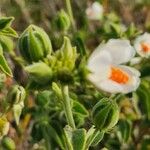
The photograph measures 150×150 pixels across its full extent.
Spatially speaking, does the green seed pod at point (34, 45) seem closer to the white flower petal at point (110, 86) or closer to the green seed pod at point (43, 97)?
the white flower petal at point (110, 86)

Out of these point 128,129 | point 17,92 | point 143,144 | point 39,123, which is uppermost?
point 17,92

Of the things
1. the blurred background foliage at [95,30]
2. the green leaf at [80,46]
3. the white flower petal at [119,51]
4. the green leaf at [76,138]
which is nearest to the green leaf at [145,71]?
the blurred background foliage at [95,30]

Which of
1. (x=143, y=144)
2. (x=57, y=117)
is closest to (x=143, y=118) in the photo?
(x=143, y=144)

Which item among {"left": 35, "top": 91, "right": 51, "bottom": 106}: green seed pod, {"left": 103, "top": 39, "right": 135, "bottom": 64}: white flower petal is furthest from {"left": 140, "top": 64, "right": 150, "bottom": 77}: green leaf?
{"left": 103, "top": 39, "right": 135, "bottom": 64}: white flower petal

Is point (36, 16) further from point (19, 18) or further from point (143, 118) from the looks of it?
point (143, 118)

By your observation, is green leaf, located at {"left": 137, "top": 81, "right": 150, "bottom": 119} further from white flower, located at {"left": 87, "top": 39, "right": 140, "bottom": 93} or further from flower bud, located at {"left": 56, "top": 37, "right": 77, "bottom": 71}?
flower bud, located at {"left": 56, "top": 37, "right": 77, "bottom": 71}

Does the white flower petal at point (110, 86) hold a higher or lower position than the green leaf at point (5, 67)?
lower

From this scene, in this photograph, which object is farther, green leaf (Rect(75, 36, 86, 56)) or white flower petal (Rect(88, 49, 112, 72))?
green leaf (Rect(75, 36, 86, 56))
